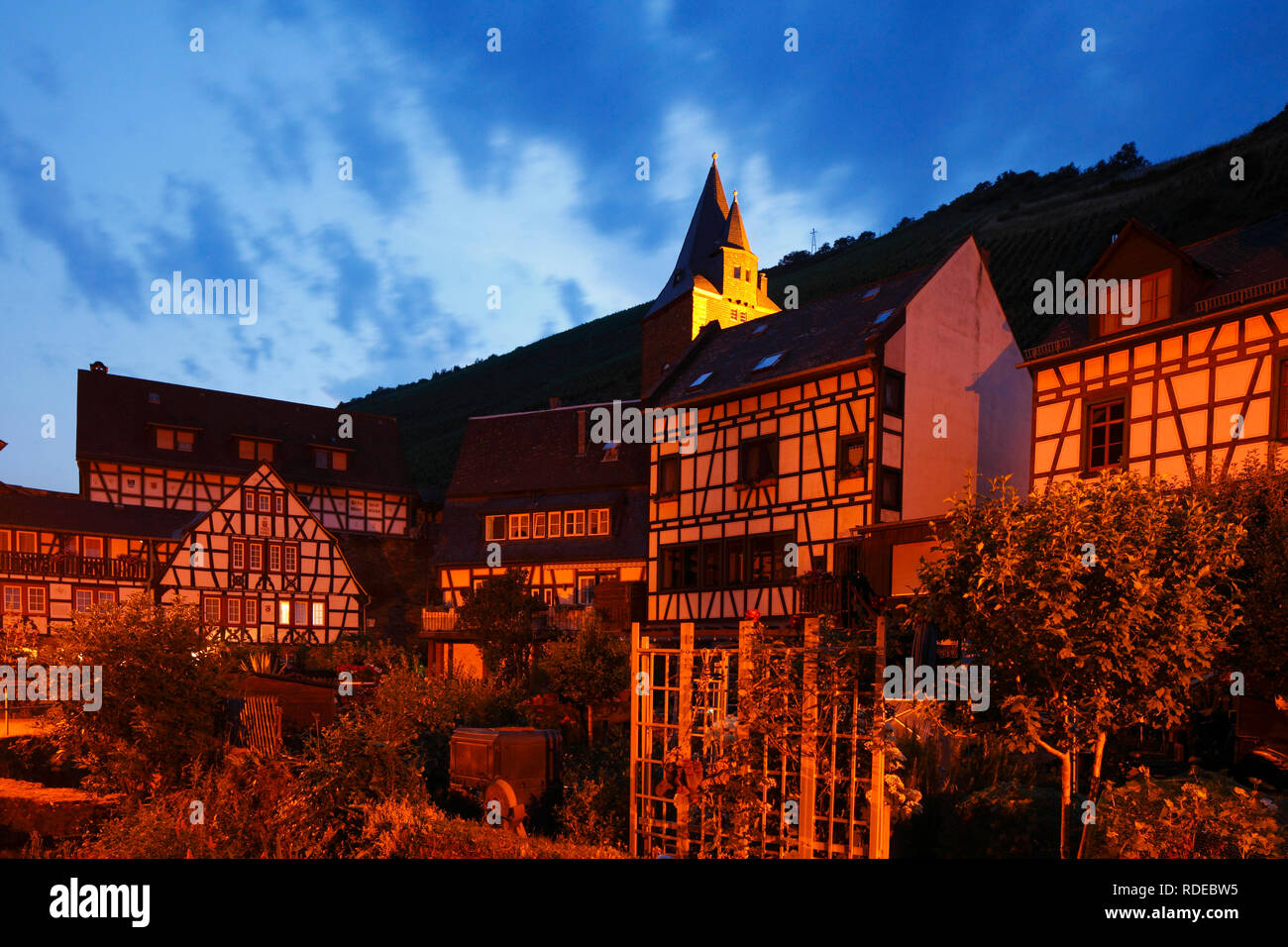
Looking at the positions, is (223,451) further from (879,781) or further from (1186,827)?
(1186,827)

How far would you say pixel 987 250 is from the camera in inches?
1433

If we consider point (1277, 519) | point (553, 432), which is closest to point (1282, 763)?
point (1277, 519)

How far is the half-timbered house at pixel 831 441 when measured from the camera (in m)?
26.4

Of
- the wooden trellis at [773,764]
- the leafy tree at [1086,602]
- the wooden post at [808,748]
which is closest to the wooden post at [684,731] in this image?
the wooden trellis at [773,764]

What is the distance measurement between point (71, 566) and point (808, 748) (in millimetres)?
41417

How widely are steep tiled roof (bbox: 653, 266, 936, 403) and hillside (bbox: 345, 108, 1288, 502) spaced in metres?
24.1

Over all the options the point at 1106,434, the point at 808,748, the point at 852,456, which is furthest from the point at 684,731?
the point at 852,456

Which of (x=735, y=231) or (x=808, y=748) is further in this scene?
(x=735, y=231)

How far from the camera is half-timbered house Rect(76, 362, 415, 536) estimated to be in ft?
160

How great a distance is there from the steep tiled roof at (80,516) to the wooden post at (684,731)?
38074 mm

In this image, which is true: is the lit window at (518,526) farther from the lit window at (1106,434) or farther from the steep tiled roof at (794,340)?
the lit window at (1106,434)

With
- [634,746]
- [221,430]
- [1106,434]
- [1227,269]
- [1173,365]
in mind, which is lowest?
[634,746]
